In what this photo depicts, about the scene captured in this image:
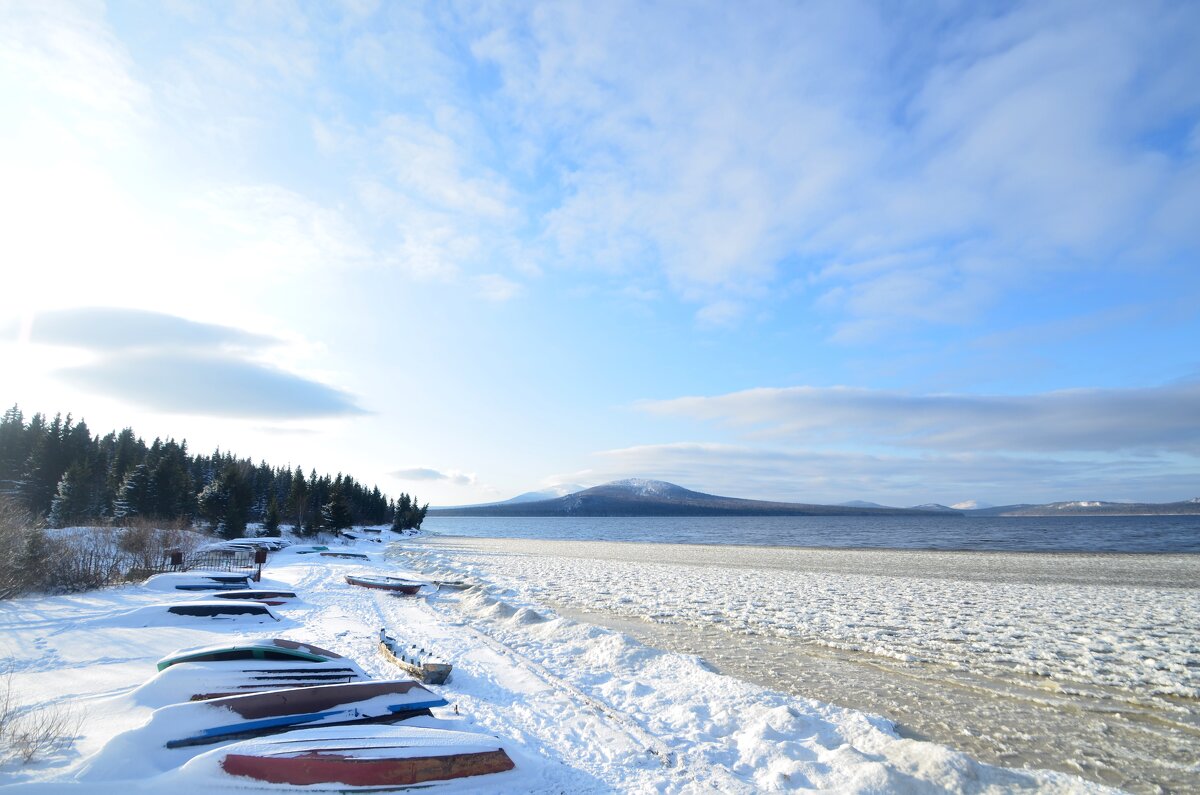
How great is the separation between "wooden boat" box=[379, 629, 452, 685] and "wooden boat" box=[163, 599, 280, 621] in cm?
596

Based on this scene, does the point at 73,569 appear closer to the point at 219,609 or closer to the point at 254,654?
the point at 219,609

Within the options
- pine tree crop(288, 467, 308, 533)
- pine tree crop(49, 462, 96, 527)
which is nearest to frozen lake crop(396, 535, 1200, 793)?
pine tree crop(49, 462, 96, 527)

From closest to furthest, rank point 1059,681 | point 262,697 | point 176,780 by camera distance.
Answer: point 176,780 → point 262,697 → point 1059,681

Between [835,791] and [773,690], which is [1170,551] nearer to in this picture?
[773,690]

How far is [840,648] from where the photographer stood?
46.8ft

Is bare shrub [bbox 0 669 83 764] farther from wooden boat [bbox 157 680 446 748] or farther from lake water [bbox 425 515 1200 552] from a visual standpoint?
lake water [bbox 425 515 1200 552]

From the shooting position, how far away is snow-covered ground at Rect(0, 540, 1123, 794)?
6141 mm

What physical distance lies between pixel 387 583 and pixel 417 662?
1531 centimetres

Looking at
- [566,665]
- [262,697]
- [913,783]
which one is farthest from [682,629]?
[262,697]

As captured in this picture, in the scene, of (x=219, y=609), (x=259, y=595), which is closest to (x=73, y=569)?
(x=259, y=595)

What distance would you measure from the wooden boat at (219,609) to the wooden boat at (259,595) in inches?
65.4

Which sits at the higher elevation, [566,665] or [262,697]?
[262,697]

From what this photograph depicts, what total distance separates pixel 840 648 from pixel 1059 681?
428 centimetres

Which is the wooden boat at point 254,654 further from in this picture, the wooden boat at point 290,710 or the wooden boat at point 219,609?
the wooden boat at point 219,609
